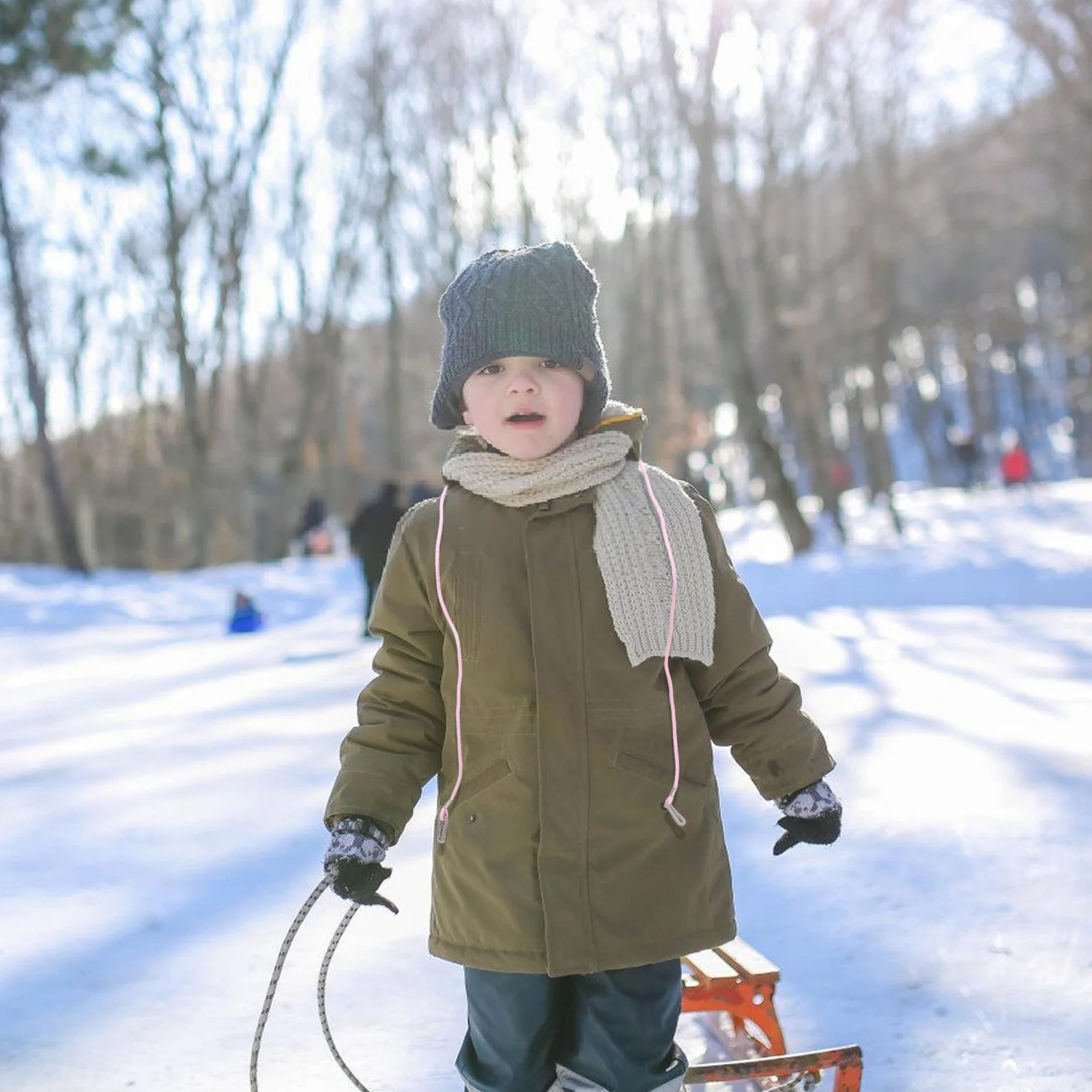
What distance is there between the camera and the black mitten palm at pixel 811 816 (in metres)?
1.85

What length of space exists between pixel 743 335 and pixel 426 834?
35.8ft

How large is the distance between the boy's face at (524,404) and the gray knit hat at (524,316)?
0.03 m

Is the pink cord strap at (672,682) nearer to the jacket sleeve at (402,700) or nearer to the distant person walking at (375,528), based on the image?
the jacket sleeve at (402,700)

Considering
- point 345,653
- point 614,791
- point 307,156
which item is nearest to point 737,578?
point 614,791

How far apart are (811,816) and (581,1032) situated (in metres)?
0.48

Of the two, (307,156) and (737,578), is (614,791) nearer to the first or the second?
(737,578)

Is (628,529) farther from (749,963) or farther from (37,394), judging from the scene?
(37,394)

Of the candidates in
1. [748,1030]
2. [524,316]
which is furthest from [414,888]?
[524,316]

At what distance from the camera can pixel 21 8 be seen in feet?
55.2

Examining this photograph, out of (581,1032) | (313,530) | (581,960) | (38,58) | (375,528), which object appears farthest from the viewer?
(313,530)

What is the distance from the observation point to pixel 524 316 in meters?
1.88

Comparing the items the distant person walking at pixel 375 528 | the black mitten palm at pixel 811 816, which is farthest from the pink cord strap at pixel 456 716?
the distant person walking at pixel 375 528

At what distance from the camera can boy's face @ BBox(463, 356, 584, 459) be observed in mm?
1887

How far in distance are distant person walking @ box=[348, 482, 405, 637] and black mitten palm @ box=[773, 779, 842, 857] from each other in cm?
Answer: 900
